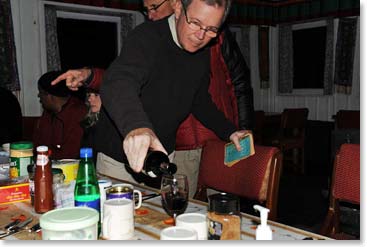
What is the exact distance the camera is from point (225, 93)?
2.38m

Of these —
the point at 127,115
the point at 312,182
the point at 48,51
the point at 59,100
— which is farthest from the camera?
the point at 312,182

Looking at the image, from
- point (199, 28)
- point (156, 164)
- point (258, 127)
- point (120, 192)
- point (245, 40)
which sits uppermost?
point (245, 40)

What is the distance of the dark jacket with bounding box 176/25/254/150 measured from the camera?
2273 mm

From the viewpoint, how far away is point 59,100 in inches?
123

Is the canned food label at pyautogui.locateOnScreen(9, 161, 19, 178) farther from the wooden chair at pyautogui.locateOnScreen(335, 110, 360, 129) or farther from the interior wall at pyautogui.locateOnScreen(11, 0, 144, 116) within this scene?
the wooden chair at pyautogui.locateOnScreen(335, 110, 360, 129)

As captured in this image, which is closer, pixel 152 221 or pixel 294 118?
pixel 152 221

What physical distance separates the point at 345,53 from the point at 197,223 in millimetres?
5588

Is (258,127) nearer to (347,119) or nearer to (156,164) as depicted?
(347,119)

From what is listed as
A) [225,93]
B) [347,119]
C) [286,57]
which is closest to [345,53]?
[286,57]

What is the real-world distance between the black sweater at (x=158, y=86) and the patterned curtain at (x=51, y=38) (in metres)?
3.23

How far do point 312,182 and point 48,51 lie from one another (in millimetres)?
3522

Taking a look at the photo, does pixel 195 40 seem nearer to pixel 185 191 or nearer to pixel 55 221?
pixel 185 191

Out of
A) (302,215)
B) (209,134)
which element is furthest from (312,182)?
(209,134)

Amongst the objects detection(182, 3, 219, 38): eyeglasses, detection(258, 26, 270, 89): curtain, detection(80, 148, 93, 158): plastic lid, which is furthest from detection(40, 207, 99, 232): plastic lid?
detection(258, 26, 270, 89): curtain
